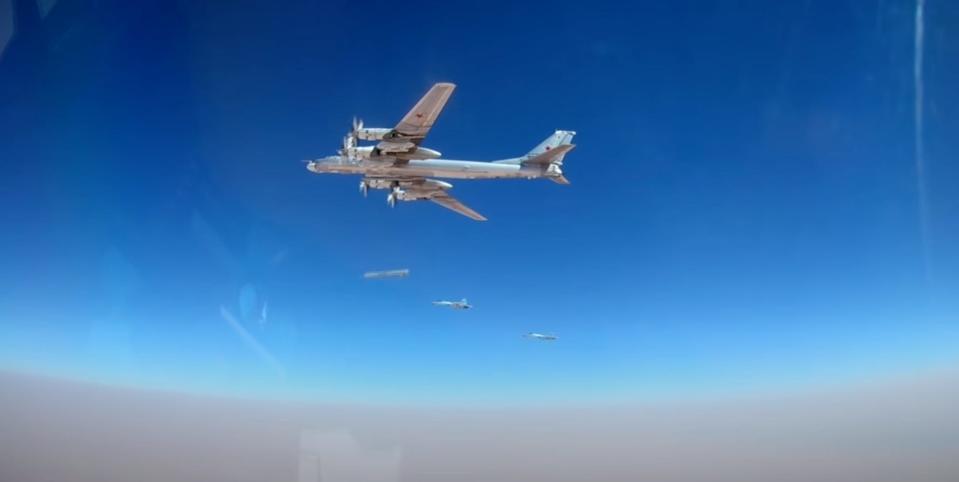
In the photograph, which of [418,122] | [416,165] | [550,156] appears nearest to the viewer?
[418,122]

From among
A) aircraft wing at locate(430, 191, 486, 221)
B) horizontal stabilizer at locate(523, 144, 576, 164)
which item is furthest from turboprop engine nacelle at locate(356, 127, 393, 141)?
horizontal stabilizer at locate(523, 144, 576, 164)

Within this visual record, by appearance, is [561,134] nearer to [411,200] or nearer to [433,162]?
[433,162]

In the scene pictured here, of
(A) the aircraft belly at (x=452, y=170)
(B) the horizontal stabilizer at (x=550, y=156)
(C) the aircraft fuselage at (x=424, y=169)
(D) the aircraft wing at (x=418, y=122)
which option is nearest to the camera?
(D) the aircraft wing at (x=418, y=122)

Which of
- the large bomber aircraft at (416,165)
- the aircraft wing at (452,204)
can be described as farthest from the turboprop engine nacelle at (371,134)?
the aircraft wing at (452,204)

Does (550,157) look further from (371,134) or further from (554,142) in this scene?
(371,134)

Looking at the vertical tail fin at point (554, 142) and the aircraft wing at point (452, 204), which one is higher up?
the vertical tail fin at point (554, 142)

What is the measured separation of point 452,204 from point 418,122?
3.08m

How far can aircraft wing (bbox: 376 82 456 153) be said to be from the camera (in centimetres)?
896

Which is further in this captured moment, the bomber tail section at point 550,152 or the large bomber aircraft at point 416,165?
the bomber tail section at point 550,152

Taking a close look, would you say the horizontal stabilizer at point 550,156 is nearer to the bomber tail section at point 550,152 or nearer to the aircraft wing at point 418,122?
the bomber tail section at point 550,152

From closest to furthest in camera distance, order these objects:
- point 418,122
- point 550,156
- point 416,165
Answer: point 418,122 < point 416,165 < point 550,156

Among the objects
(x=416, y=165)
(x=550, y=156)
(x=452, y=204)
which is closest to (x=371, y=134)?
(x=416, y=165)

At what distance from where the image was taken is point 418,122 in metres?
9.80

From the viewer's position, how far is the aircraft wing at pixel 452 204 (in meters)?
12.3
